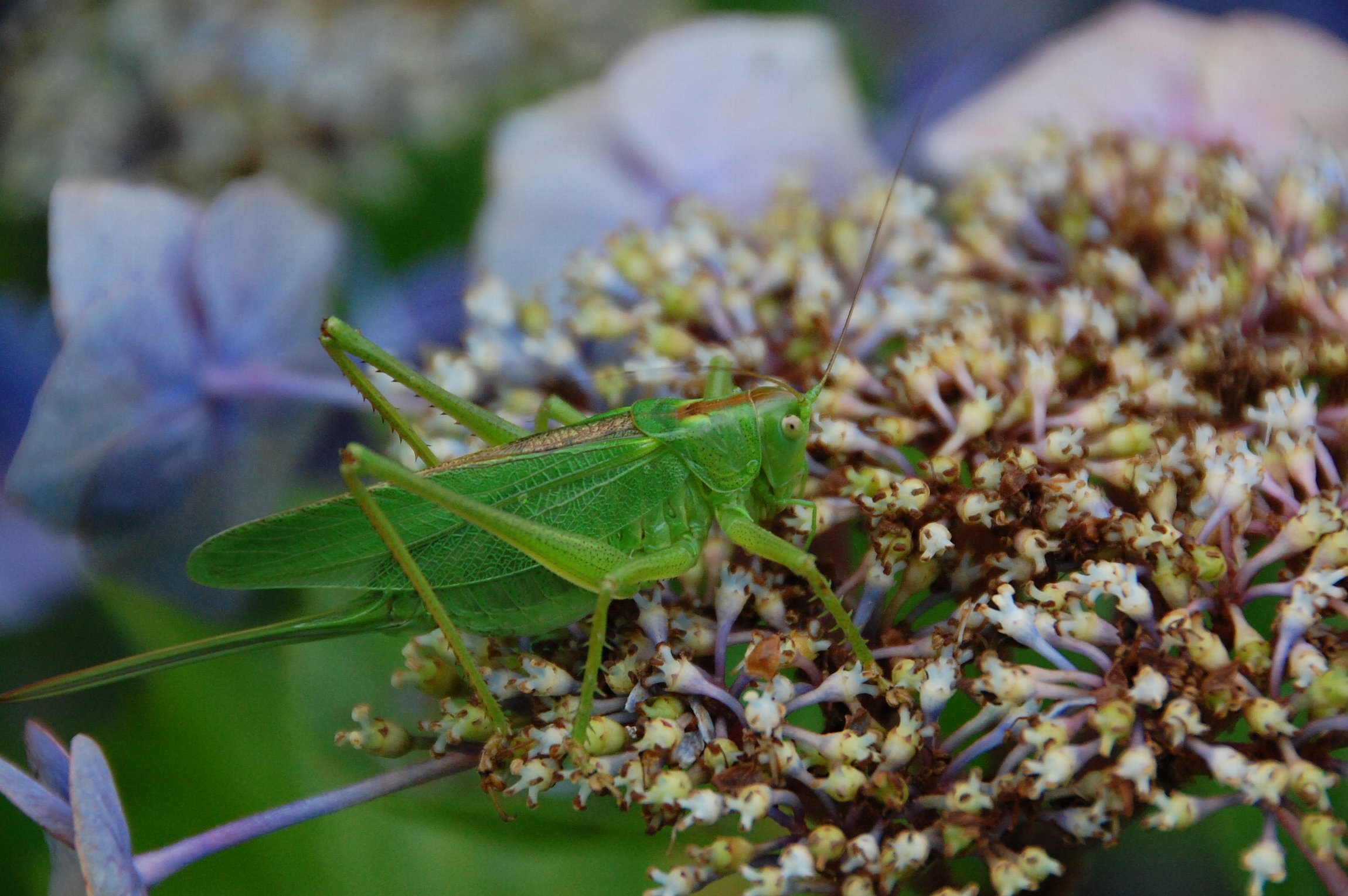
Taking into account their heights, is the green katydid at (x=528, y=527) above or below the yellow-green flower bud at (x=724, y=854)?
above

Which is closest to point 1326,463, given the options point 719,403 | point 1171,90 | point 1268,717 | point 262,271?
point 1268,717

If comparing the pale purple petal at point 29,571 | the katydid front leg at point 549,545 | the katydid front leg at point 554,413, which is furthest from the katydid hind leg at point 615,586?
the pale purple petal at point 29,571

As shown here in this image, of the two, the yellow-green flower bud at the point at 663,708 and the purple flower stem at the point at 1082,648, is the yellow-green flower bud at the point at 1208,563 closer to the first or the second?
the purple flower stem at the point at 1082,648

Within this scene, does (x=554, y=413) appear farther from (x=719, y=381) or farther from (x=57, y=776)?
(x=57, y=776)

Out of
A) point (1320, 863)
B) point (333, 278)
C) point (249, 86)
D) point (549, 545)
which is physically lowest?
point (1320, 863)

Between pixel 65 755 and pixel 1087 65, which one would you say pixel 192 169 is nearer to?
pixel 65 755

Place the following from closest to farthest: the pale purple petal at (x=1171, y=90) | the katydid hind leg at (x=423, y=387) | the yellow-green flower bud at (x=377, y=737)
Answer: the yellow-green flower bud at (x=377, y=737)
the katydid hind leg at (x=423, y=387)
the pale purple petal at (x=1171, y=90)
